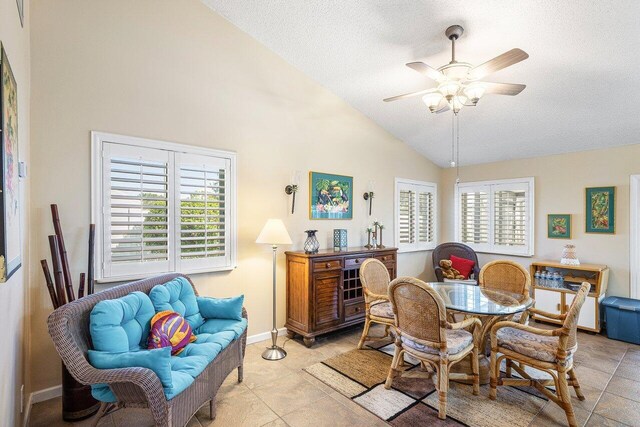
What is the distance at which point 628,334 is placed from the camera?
12.4 ft

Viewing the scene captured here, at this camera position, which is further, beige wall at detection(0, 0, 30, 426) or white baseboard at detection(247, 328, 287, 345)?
white baseboard at detection(247, 328, 287, 345)

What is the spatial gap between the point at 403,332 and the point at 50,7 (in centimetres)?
385

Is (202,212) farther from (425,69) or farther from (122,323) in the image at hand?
(425,69)

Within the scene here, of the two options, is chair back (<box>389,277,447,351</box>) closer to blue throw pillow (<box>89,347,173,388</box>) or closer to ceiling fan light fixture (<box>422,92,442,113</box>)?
ceiling fan light fixture (<box>422,92,442,113</box>)

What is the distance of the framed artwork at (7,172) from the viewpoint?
1354 mm

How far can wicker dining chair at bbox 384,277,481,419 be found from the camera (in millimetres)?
2369

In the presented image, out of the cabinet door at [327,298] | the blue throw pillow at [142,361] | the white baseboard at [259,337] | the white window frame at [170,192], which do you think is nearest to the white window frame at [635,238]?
the cabinet door at [327,298]

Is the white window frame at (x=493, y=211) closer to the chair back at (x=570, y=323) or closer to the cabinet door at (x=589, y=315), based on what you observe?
the cabinet door at (x=589, y=315)

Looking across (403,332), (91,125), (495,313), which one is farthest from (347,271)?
(91,125)

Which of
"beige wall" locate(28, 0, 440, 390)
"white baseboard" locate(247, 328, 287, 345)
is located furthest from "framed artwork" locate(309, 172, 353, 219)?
"white baseboard" locate(247, 328, 287, 345)

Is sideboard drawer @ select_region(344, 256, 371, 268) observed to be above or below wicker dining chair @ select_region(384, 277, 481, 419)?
above

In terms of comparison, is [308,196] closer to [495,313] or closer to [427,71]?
Answer: [427,71]

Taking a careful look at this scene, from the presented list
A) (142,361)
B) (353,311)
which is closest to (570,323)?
(353,311)

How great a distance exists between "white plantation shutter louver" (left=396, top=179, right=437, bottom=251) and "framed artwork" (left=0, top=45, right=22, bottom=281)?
463cm
